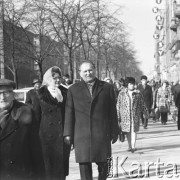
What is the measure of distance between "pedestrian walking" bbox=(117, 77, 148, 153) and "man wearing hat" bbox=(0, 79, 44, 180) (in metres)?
6.59

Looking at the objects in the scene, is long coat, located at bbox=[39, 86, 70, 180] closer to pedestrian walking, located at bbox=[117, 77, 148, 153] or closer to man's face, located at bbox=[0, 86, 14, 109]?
man's face, located at bbox=[0, 86, 14, 109]

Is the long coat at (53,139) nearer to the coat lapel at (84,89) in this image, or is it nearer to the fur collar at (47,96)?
the fur collar at (47,96)

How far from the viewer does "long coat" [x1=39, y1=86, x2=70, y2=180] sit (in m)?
6.29

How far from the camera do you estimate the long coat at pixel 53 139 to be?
6.29 metres

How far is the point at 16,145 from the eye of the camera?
371cm

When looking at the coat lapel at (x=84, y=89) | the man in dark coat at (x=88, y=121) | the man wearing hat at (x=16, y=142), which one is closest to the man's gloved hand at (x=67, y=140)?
the man in dark coat at (x=88, y=121)

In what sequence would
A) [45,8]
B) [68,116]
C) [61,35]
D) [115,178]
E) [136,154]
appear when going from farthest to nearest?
1. [61,35]
2. [45,8]
3. [136,154]
4. [115,178]
5. [68,116]

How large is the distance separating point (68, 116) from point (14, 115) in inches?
93.1

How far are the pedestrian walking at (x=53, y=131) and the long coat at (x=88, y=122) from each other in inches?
10.5

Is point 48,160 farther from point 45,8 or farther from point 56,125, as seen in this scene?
point 45,8

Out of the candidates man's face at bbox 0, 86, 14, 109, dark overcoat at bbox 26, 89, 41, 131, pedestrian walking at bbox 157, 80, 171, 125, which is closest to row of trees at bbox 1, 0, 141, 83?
pedestrian walking at bbox 157, 80, 171, 125

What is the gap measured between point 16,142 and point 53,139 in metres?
2.61

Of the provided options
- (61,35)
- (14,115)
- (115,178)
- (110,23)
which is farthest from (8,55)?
(14,115)

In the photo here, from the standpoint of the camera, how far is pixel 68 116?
6059 mm
